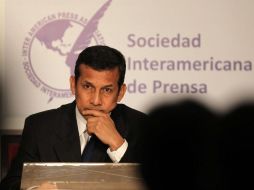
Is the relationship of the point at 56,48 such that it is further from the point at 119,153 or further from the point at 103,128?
the point at 119,153

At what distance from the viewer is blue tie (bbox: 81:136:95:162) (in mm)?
1928

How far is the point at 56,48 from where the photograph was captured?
231 centimetres

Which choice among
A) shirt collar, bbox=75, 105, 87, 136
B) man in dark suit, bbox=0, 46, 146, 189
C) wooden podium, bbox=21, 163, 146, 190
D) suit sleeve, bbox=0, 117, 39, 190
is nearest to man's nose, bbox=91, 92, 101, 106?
man in dark suit, bbox=0, 46, 146, 189

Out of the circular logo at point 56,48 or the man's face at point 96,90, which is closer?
the man's face at point 96,90

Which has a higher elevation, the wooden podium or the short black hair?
the short black hair

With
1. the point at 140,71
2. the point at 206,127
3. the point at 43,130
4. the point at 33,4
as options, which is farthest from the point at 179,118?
the point at 33,4

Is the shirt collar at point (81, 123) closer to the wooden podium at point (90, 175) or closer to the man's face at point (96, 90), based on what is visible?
the man's face at point (96, 90)

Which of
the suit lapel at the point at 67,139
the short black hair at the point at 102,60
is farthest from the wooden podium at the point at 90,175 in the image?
the short black hair at the point at 102,60

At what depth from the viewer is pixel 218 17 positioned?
2.33m

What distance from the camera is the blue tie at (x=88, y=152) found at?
1928 mm

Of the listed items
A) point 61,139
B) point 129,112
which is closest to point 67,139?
point 61,139

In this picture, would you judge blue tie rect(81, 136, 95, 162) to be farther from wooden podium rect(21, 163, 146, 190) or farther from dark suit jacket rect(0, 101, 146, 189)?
wooden podium rect(21, 163, 146, 190)

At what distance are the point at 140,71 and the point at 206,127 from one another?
1.23 feet

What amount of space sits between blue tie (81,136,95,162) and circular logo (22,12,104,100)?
44cm
